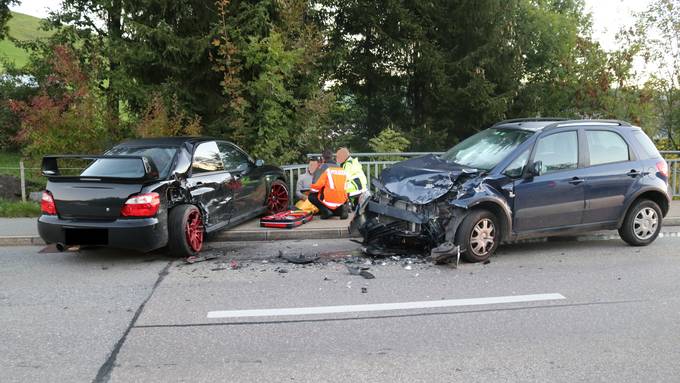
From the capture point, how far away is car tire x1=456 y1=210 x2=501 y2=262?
21.8ft

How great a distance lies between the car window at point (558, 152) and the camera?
7.21 meters

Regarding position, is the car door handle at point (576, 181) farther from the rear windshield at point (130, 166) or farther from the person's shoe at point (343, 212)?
the rear windshield at point (130, 166)

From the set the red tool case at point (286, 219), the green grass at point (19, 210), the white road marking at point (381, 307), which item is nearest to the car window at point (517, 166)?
the white road marking at point (381, 307)

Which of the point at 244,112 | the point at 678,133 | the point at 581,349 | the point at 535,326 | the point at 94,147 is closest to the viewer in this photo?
the point at 581,349

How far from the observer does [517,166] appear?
7.02 meters

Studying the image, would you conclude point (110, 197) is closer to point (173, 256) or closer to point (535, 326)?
point (173, 256)

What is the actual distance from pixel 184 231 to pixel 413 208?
2853mm

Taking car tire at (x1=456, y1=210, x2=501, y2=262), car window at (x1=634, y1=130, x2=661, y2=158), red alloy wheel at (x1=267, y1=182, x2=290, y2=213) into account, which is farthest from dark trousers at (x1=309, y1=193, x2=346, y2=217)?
car window at (x1=634, y1=130, x2=661, y2=158)

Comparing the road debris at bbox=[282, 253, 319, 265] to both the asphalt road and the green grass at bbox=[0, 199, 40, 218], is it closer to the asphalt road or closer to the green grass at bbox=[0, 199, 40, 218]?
the asphalt road

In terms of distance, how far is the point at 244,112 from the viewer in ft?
40.9

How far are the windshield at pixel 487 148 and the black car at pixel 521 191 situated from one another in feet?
0.06

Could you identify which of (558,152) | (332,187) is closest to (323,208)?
(332,187)

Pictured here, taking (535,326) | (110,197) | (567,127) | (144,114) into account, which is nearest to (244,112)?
(144,114)

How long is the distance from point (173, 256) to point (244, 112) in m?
5.82
